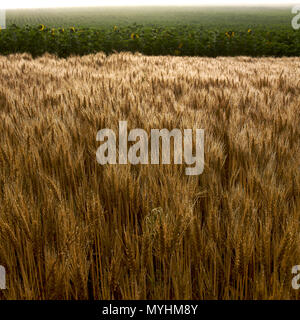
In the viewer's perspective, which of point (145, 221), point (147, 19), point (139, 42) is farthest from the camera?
point (147, 19)

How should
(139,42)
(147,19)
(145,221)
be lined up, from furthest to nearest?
1. (147,19)
2. (139,42)
3. (145,221)

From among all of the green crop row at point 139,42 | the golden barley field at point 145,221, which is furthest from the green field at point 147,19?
the golden barley field at point 145,221

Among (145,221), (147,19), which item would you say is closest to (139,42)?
(145,221)

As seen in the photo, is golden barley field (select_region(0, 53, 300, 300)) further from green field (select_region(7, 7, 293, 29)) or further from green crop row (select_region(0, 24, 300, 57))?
green field (select_region(7, 7, 293, 29))

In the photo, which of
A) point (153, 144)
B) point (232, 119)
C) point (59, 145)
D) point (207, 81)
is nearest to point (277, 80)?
point (207, 81)

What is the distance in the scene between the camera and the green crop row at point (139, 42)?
9.28 meters

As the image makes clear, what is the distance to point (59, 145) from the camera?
1200 mm

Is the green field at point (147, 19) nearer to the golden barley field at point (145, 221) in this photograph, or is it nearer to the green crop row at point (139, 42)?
the green crop row at point (139, 42)

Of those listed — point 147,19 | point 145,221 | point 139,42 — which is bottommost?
point 145,221

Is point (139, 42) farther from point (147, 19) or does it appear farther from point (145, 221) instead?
point (147, 19)

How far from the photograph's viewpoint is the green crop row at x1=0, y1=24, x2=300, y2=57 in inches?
365

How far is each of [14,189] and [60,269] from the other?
0.34 m

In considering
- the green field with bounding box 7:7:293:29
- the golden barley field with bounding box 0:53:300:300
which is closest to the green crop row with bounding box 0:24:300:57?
the golden barley field with bounding box 0:53:300:300

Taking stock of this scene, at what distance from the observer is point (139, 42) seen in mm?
10898
